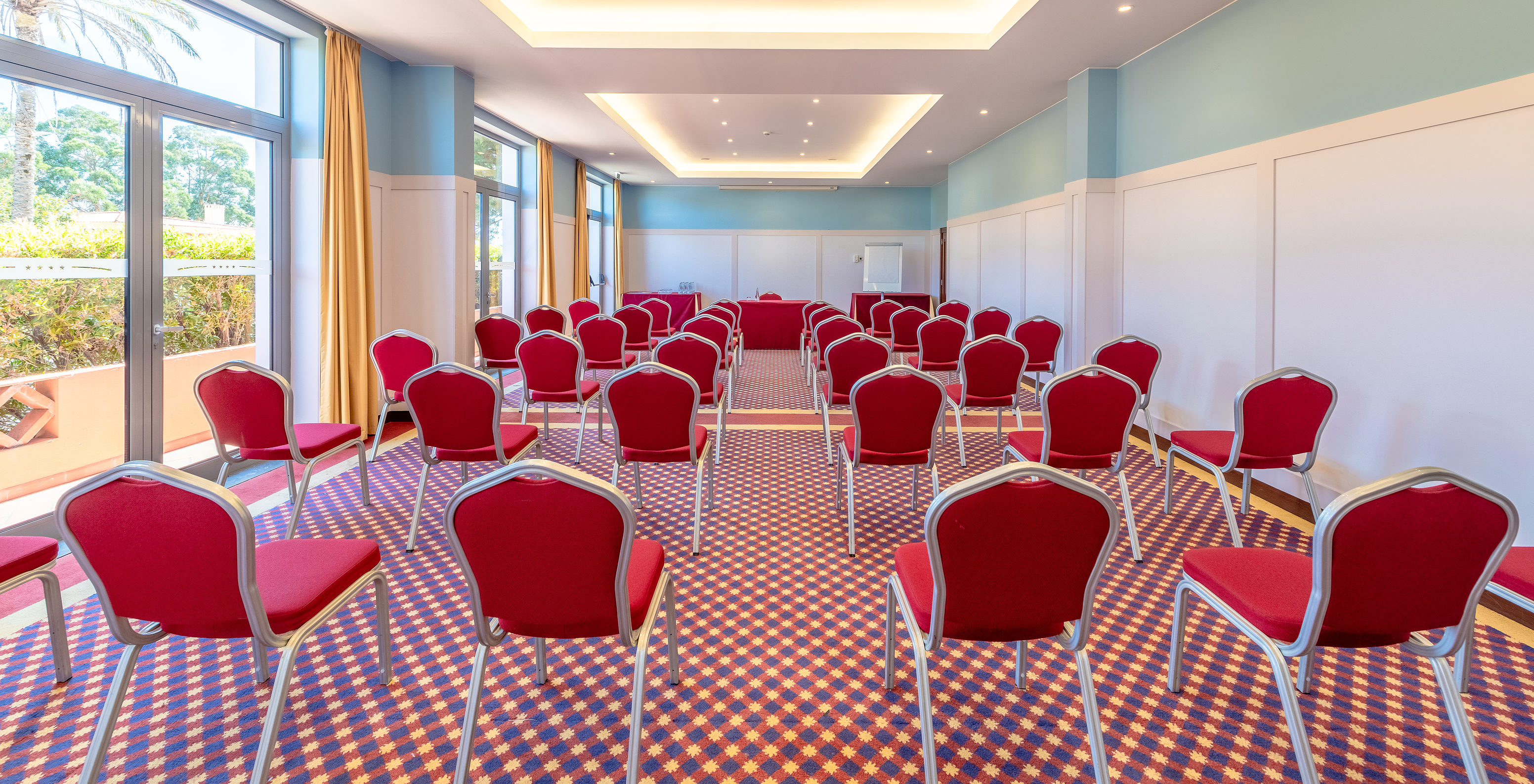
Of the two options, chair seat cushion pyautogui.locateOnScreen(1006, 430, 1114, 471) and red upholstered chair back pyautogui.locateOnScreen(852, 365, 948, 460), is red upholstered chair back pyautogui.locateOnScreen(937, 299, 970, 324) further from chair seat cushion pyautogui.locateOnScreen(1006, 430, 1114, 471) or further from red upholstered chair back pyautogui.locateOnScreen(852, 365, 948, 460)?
red upholstered chair back pyautogui.locateOnScreen(852, 365, 948, 460)

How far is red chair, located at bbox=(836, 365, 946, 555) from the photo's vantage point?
3.58 meters

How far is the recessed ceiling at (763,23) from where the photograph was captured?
623 cm

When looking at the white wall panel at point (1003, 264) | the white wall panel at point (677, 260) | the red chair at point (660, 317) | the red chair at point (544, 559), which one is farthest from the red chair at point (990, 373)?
the white wall panel at point (677, 260)

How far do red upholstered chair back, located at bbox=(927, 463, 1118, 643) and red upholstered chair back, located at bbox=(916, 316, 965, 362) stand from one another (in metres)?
4.67

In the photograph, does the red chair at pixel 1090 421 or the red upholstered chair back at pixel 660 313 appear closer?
the red chair at pixel 1090 421

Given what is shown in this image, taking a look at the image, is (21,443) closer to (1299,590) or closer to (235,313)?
(235,313)

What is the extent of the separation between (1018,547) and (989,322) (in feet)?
21.3

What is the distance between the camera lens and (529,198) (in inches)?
443

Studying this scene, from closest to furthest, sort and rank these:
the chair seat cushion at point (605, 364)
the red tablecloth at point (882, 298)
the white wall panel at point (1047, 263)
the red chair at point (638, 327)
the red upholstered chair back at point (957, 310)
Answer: the chair seat cushion at point (605, 364), the white wall panel at point (1047, 263), the red chair at point (638, 327), the red upholstered chair back at point (957, 310), the red tablecloth at point (882, 298)

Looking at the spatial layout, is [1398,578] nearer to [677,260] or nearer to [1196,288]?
[1196,288]

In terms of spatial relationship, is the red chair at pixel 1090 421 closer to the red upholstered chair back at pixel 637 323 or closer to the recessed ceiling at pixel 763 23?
the recessed ceiling at pixel 763 23

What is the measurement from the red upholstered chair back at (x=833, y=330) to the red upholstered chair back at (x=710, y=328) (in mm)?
919

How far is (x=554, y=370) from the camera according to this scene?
532cm

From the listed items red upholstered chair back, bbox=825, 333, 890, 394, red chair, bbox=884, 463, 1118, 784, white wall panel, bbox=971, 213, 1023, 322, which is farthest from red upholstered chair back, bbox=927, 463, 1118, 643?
white wall panel, bbox=971, 213, 1023, 322
